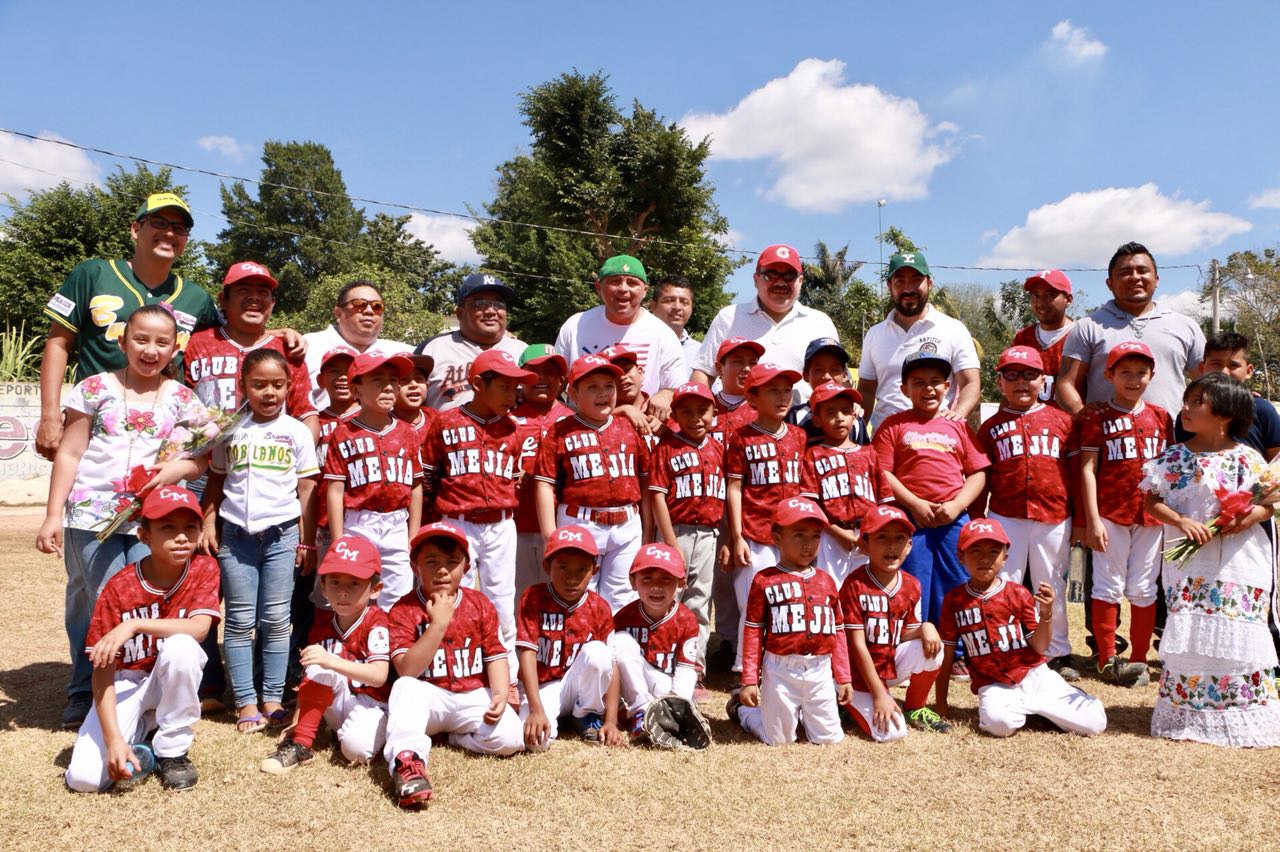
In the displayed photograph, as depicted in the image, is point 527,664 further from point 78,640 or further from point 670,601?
point 78,640

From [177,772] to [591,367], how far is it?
2.80m

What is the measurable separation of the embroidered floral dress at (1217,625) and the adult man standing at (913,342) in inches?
60.8

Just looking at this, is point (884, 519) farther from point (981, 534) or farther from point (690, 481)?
point (690, 481)

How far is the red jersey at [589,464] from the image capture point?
4906mm

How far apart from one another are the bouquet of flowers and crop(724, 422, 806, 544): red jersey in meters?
2.83

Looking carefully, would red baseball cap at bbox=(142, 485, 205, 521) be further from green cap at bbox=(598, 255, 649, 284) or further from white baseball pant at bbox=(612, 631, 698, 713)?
green cap at bbox=(598, 255, 649, 284)

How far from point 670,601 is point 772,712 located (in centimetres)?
76

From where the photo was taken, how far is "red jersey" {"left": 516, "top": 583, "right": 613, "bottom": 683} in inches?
171

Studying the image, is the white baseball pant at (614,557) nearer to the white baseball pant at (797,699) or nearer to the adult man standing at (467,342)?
the white baseball pant at (797,699)

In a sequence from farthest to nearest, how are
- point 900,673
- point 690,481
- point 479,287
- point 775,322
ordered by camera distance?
point 775,322 < point 479,287 < point 690,481 < point 900,673

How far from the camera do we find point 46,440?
4.44 m

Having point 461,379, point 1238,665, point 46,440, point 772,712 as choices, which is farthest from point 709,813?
point 46,440

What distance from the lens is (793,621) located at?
14.1 feet

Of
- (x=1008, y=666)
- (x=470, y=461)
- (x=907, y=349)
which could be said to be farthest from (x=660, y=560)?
(x=907, y=349)
